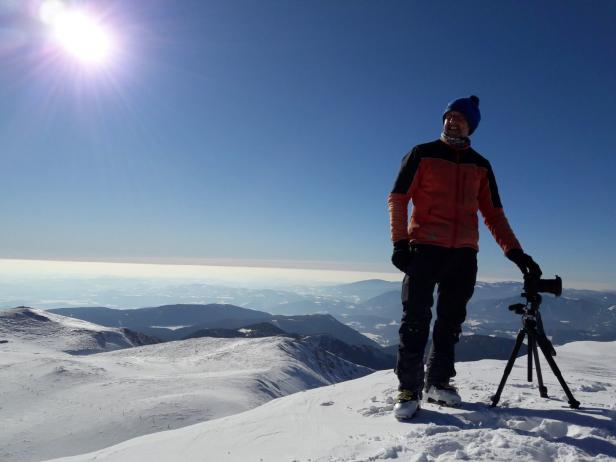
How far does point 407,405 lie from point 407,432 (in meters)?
0.59

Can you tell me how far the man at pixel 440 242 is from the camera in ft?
15.2

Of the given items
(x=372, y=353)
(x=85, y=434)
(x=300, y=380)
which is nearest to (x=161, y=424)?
(x=85, y=434)

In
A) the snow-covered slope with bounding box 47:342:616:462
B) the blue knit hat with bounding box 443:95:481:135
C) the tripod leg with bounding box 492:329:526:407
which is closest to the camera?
the snow-covered slope with bounding box 47:342:616:462

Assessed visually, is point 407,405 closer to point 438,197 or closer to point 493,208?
point 438,197

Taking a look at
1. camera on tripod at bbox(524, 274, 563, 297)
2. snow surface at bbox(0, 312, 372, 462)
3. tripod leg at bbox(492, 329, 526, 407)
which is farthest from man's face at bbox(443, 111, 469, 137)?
snow surface at bbox(0, 312, 372, 462)

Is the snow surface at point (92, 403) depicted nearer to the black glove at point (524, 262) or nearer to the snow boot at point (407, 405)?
the snow boot at point (407, 405)

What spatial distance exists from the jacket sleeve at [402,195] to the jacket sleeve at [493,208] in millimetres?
1162

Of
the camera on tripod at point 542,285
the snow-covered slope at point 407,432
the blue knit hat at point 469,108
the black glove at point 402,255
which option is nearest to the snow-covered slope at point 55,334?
the snow-covered slope at point 407,432

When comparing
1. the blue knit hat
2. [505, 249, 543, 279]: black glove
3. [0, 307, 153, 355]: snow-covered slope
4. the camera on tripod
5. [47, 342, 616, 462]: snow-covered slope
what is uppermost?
the blue knit hat

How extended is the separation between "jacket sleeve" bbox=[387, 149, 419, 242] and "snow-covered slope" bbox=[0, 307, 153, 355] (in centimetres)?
8755

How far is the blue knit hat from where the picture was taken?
16.8 feet

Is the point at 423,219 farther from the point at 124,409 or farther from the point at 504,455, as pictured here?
the point at 124,409

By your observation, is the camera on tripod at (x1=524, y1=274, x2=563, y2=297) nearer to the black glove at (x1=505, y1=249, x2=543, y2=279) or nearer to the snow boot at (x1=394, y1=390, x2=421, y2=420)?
the black glove at (x1=505, y1=249, x2=543, y2=279)

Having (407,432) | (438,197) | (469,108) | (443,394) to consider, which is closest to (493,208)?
(438,197)
